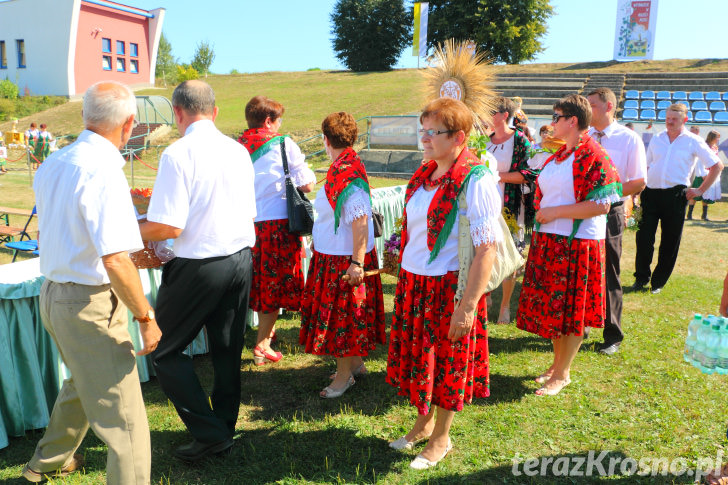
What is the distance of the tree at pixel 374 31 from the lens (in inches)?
1847

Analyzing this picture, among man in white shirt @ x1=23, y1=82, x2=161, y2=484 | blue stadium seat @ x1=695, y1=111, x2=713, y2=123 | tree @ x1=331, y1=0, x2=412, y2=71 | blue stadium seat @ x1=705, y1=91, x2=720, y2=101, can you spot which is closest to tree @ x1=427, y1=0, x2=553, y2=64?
tree @ x1=331, y1=0, x2=412, y2=71

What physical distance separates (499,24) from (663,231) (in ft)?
123

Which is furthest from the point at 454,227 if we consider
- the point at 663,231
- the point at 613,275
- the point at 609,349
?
the point at 663,231

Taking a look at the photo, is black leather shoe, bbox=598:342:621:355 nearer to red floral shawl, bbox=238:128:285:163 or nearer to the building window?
red floral shawl, bbox=238:128:285:163

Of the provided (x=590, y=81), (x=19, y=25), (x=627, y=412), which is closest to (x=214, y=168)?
(x=627, y=412)

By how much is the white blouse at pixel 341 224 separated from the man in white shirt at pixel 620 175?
84.0 inches

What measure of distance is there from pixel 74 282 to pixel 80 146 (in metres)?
0.54

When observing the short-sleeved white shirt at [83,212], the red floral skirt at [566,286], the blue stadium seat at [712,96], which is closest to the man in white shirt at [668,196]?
the red floral skirt at [566,286]

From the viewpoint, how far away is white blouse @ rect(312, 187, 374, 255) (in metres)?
3.38

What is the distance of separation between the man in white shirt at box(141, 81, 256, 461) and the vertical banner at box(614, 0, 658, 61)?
33.5 metres

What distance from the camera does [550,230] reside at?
3.72 m

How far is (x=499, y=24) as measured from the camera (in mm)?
39625

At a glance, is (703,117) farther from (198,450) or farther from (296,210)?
(198,450)

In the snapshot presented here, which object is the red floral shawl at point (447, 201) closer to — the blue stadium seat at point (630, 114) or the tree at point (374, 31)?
the blue stadium seat at point (630, 114)
